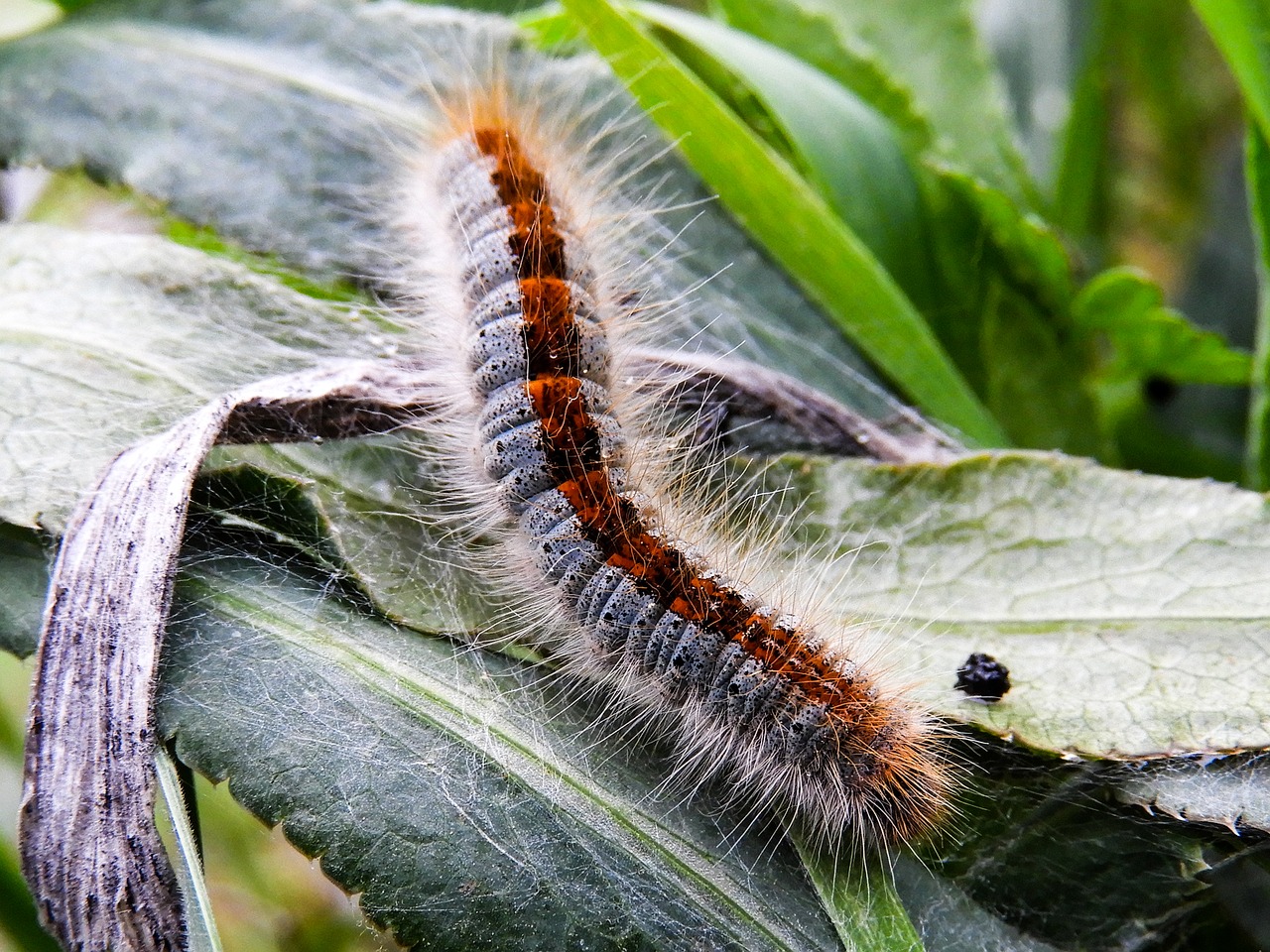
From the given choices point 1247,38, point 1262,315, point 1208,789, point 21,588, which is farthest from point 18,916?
point 1247,38

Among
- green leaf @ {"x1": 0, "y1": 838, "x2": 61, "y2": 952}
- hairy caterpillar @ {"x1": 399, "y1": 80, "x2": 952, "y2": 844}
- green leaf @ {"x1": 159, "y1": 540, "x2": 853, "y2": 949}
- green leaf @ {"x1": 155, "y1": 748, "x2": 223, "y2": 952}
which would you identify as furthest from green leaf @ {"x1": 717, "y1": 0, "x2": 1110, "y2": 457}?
green leaf @ {"x1": 0, "y1": 838, "x2": 61, "y2": 952}

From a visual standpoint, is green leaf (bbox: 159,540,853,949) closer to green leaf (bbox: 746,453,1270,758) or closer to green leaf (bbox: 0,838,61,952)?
green leaf (bbox: 746,453,1270,758)

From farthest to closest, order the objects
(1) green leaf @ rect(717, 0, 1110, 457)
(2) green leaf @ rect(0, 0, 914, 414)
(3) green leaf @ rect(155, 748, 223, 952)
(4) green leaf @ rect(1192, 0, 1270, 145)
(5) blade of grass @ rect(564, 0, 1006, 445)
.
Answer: (1) green leaf @ rect(717, 0, 1110, 457) < (2) green leaf @ rect(0, 0, 914, 414) < (5) blade of grass @ rect(564, 0, 1006, 445) < (4) green leaf @ rect(1192, 0, 1270, 145) < (3) green leaf @ rect(155, 748, 223, 952)

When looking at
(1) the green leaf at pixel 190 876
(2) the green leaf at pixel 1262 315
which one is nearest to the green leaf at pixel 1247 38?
(2) the green leaf at pixel 1262 315

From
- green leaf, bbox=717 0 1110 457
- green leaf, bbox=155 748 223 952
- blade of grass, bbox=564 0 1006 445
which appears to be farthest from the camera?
green leaf, bbox=717 0 1110 457

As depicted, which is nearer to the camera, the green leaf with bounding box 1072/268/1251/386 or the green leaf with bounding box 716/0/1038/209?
the green leaf with bounding box 1072/268/1251/386

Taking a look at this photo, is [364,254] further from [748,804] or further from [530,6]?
[748,804]
